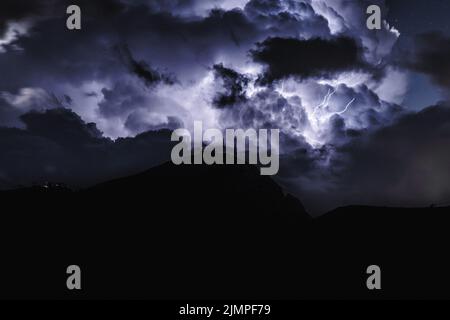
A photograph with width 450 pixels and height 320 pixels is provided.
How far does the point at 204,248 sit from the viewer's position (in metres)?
65.1

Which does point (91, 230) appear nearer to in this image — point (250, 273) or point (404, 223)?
point (250, 273)

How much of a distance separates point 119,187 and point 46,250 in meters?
30.3

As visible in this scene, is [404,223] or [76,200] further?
[76,200]

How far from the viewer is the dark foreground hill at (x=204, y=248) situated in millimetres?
49969

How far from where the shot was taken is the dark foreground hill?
49969mm

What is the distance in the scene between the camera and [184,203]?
81625 mm

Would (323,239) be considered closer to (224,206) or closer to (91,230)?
(224,206)

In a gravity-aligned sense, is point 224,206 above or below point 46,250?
→ above

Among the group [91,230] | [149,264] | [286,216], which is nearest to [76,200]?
[91,230]
